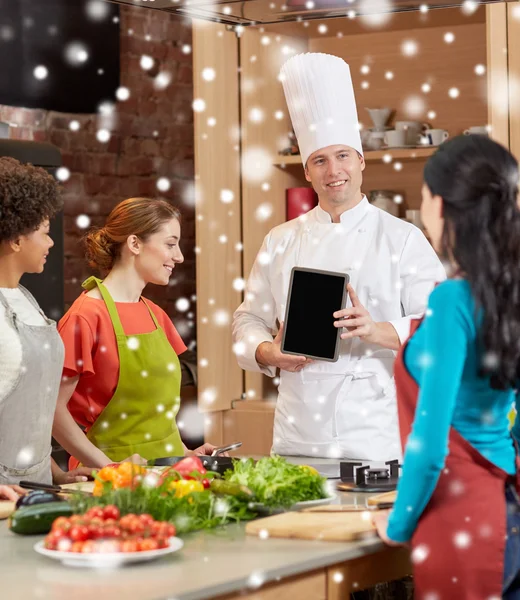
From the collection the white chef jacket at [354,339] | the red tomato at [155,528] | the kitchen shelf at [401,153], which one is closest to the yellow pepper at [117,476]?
the red tomato at [155,528]

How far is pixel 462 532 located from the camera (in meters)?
1.46

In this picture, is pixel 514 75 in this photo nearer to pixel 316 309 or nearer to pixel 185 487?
pixel 316 309

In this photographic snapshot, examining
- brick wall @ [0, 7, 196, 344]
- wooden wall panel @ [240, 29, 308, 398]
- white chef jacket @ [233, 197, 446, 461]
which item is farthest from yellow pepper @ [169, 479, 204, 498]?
brick wall @ [0, 7, 196, 344]

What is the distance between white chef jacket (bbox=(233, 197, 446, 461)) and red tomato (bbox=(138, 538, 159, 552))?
1074mm

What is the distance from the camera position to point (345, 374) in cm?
248

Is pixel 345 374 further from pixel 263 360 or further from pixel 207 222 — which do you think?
pixel 207 222

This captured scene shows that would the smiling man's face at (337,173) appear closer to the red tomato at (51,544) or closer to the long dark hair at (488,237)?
the long dark hair at (488,237)

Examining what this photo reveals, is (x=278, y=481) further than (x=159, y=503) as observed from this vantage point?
Yes

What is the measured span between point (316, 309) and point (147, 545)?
97 cm

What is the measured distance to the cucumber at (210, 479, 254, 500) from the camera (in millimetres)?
1738

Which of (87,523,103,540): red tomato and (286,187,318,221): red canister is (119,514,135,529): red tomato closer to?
(87,523,103,540): red tomato

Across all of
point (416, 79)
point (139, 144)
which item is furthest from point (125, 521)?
point (139, 144)

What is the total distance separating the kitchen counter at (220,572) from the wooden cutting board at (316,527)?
0.04 feet

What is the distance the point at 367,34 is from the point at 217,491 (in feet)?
7.59
